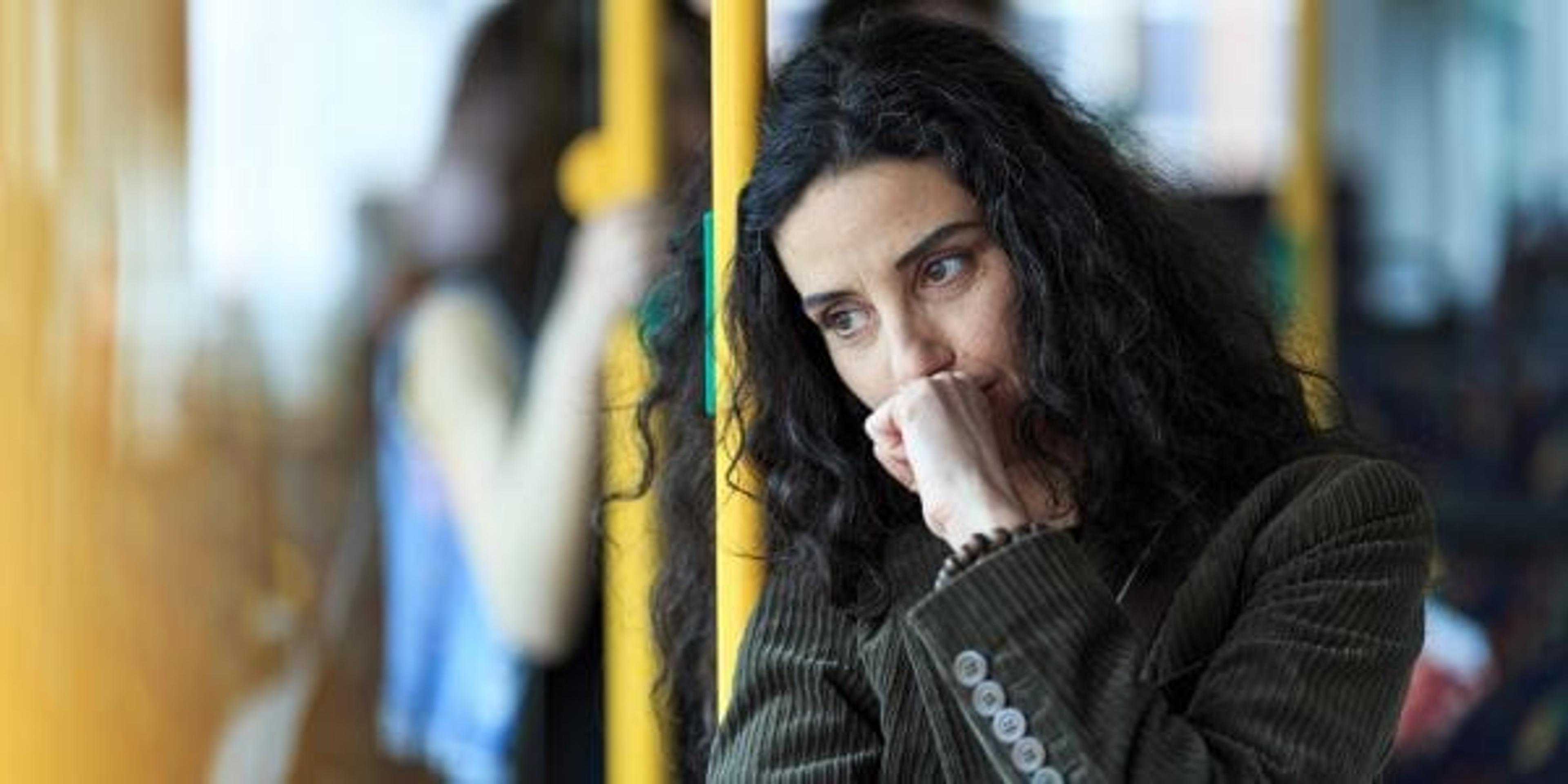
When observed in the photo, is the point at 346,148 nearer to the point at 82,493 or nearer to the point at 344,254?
the point at 344,254

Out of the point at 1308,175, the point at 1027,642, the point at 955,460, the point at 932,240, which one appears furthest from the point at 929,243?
the point at 1308,175

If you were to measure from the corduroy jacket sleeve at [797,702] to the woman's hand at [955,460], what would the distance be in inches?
4.7

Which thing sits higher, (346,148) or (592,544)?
(346,148)

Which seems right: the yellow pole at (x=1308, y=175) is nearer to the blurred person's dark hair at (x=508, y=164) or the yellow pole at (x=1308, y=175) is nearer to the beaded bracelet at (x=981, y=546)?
the blurred person's dark hair at (x=508, y=164)

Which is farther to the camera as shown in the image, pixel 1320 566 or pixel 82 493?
pixel 82 493

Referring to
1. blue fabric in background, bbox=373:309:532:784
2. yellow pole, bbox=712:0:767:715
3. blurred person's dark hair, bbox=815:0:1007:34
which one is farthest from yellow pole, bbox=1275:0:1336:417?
yellow pole, bbox=712:0:767:715

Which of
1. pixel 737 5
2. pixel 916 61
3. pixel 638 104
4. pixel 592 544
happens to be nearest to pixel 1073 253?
pixel 916 61

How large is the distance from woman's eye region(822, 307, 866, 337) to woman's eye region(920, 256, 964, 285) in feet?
0.17

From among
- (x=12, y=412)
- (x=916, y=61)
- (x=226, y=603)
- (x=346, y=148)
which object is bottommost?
(x=226, y=603)

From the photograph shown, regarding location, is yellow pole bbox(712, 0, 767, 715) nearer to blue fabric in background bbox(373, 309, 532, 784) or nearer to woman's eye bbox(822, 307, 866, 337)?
woman's eye bbox(822, 307, 866, 337)

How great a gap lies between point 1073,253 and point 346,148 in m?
2.01

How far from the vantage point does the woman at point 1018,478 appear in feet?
4.35

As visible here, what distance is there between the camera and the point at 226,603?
10.5 feet

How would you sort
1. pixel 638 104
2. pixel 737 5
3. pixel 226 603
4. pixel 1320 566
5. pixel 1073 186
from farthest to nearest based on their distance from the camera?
pixel 226 603 < pixel 638 104 < pixel 737 5 < pixel 1073 186 < pixel 1320 566
